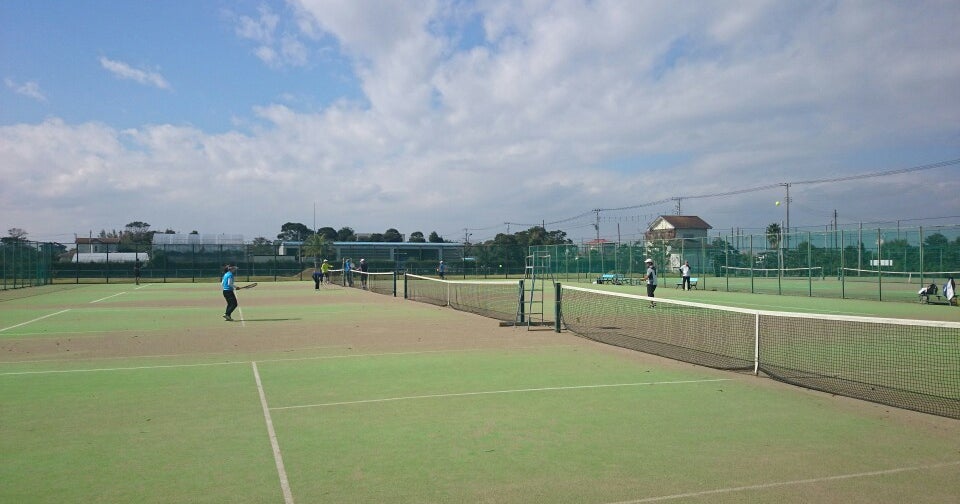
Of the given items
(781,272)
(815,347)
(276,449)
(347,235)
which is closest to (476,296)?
(781,272)

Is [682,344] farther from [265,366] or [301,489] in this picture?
[301,489]

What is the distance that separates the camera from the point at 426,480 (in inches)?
227

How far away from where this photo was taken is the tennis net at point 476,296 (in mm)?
21391

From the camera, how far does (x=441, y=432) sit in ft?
24.0

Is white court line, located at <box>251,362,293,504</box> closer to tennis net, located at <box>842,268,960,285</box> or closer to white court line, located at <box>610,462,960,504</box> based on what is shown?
white court line, located at <box>610,462,960,504</box>

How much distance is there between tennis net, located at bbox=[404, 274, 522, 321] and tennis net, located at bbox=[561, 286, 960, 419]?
2.46m

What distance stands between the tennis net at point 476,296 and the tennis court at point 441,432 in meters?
7.73

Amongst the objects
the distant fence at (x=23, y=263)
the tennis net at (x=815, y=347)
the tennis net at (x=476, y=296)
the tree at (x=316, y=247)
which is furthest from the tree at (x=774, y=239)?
the tree at (x=316, y=247)

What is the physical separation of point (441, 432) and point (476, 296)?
68.7ft

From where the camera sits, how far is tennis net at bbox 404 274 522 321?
21.4 meters

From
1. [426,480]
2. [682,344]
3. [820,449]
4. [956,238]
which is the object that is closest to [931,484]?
[820,449]

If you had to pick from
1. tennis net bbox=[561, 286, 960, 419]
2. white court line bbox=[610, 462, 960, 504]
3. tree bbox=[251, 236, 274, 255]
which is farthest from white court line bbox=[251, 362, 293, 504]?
tree bbox=[251, 236, 274, 255]

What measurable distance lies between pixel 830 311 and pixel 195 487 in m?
21.9

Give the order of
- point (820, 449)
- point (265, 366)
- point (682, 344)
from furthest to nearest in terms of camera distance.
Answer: point (682, 344) < point (265, 366) < point (820, 449)
